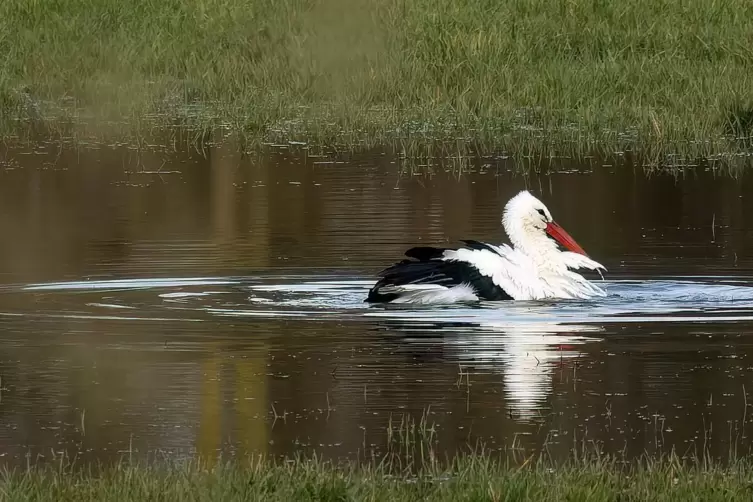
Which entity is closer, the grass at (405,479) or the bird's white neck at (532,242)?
the grass at (405,479)

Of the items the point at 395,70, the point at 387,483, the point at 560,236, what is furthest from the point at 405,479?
the point at 395,70

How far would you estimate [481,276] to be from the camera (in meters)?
11.3

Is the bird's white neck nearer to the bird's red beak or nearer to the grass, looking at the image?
the bird's red beak

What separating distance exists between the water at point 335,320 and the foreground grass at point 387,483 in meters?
0.46

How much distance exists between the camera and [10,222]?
47.2ft

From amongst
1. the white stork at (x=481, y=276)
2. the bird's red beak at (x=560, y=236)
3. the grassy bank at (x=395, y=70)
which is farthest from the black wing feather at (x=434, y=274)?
the grassy bank at (x=395, y=70)

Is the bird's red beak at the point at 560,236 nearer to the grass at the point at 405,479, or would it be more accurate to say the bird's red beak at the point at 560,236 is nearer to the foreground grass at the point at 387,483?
the grass at the point at 405,479

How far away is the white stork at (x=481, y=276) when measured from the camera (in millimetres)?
11148

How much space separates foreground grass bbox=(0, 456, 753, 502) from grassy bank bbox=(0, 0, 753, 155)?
1187cm

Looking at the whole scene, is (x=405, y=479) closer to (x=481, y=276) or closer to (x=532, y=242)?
(x=481, y=276)

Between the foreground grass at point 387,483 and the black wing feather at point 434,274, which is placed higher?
the black wing feather at point 434,274

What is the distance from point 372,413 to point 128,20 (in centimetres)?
1612

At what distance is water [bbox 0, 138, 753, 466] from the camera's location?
758 centimetres

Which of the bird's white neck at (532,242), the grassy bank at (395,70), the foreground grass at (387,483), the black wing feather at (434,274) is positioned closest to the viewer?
the foreground grass at (387,483)
